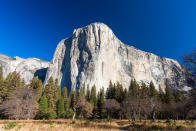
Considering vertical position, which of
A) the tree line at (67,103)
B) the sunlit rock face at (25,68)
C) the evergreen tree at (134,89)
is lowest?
the tree line at (67,103)

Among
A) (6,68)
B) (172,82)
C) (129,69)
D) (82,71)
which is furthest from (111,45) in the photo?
(6,68)

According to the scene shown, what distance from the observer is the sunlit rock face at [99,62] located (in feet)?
334

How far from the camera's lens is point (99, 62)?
104188 millimetres

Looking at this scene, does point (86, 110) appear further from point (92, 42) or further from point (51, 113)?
point (92, 42)

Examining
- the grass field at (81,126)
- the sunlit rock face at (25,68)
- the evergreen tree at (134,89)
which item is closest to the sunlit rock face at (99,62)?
the sunlit rock face at (25,68)

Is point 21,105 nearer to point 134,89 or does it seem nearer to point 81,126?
point 81,126

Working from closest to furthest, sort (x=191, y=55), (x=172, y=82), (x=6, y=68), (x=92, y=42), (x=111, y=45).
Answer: (x=191, y=55) → (x=172, y=82) → (x=92, y=42) → (x=111, y=45) → (x=6, y=68)

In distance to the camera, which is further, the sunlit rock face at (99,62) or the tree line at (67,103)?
the sunlit rock face at (99,62)

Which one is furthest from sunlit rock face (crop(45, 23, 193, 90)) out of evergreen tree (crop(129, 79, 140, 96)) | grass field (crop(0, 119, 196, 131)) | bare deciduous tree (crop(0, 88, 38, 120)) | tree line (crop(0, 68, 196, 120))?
grass field (crop(0, 119, 196, 131))

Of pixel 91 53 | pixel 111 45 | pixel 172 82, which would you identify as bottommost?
pixel 172 82

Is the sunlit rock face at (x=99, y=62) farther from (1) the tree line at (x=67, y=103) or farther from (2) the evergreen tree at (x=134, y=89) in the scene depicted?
(2) the evergreen tree at (x=134, y=89)

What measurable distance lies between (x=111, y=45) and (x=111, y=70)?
2642cm

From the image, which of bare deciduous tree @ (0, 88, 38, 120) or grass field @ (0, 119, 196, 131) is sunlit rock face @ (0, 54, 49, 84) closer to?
bare deciduous tree @ (0, 88, 38, 120)

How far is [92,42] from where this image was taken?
111 metres
